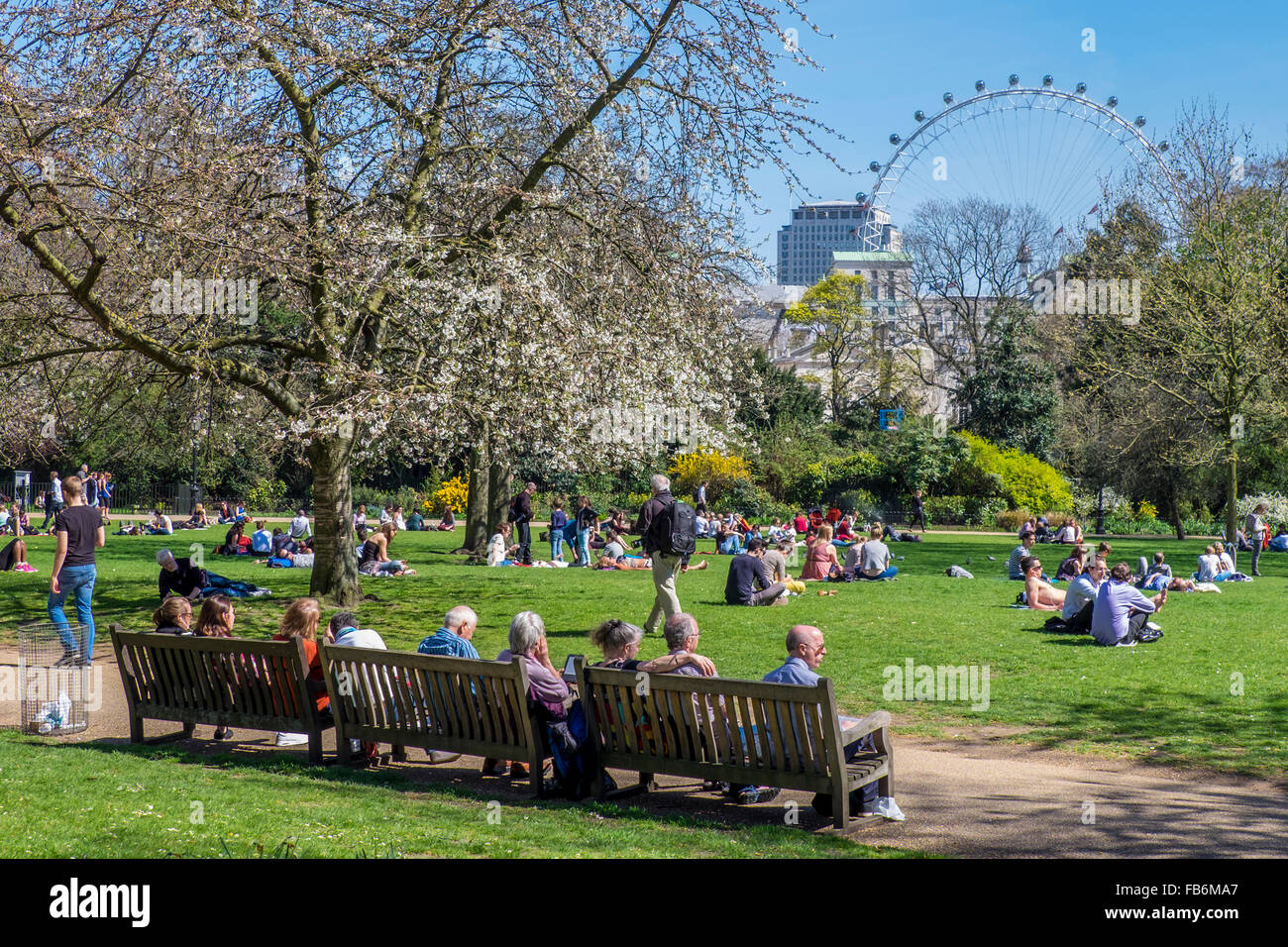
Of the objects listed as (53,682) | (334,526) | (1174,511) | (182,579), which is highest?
(334,526)

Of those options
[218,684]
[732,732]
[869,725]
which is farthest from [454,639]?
[869,725]

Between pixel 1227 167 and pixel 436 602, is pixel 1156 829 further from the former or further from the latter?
pixel 1227 167

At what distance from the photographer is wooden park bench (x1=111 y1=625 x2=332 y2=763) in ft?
24.1

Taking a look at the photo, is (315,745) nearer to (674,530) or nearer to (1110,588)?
(674,530)

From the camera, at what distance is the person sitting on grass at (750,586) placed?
15430mm

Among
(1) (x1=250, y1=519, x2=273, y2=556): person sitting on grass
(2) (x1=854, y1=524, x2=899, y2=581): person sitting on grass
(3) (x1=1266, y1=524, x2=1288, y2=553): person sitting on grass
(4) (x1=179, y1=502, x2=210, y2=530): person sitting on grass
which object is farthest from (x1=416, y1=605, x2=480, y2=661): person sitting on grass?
(4) (x1=179, y1=502, x2=210, y2=530): person sitting on grass

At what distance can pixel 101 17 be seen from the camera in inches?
476

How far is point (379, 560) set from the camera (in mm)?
20375

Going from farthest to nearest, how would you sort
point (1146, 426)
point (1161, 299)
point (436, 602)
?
1. point (1146, 426)
2. point (1161, 299)
3. point (436, 602)

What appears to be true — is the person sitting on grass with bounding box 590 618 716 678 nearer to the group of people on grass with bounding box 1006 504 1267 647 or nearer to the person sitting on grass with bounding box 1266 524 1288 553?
the group of people on grass with bounding box 1006 504 1267 647

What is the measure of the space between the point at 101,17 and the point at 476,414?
562 cm

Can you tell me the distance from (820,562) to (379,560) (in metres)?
7.61

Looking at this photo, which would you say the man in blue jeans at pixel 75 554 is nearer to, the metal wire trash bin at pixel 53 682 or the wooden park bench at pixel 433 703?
the metal wire trash bin at pixel 53 682
